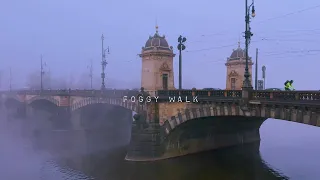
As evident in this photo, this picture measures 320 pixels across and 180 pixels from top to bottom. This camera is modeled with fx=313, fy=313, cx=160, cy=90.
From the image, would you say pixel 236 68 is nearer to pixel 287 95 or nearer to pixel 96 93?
pixel 96 93

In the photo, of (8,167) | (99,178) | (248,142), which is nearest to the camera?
(99,178)

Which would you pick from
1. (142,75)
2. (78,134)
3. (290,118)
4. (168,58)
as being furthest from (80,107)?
(290,118)

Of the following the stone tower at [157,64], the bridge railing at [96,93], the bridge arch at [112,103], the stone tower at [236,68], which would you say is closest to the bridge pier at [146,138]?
the bridge arch at [112,103]

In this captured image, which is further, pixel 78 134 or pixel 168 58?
pixel 78 134

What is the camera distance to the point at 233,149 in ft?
110

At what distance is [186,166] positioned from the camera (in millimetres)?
26391

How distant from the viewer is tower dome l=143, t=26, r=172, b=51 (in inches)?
1351

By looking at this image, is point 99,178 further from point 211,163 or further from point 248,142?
point 248,142

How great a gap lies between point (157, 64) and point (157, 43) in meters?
2.34

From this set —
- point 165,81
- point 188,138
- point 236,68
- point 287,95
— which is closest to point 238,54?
point 236,68

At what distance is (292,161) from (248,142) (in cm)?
842

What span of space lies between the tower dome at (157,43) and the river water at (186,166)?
11.7m

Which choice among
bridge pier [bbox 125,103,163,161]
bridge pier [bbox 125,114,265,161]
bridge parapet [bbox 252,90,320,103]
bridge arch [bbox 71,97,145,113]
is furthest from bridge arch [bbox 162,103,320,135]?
bridge arch [bbox 71,97,145,113]

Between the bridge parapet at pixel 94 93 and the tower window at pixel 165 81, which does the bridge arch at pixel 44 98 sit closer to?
the bridge parapet at pixel 94 93
